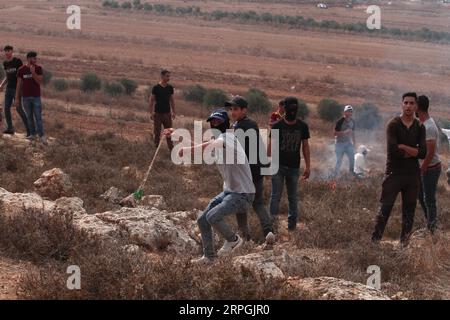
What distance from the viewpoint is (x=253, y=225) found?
8.42 meters

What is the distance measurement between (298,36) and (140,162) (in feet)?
164

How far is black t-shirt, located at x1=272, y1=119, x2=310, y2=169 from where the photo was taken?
826cm

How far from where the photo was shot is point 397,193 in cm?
725

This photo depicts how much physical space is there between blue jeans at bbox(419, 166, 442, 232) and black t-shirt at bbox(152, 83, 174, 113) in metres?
5.66

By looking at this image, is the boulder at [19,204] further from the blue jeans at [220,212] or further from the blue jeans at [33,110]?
the blue jeans at [33,110]

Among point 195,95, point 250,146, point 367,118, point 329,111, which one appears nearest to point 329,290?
point 250,146

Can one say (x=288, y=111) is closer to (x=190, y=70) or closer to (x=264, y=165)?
(x=264, y=165)

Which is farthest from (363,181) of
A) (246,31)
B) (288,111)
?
(246,31)

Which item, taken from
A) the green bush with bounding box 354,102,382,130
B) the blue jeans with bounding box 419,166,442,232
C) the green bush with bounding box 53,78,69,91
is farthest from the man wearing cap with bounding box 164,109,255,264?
the green bush with bounding box 53,78,69,91

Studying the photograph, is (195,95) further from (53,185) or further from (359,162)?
(53,185)

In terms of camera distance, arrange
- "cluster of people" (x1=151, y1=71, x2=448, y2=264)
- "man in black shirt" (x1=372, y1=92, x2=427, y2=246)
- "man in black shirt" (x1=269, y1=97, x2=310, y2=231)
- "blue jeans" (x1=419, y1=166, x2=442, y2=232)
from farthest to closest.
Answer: "man in black shirt" (x1=269, y1=97, x2=310, y2=231) → "blue jeans" (x1=419, y1=166, x2=442, y2=232) → "man in black shirt" (x1=372, y1=92, x2=427, y2=246) → "cluster of people" (x1=151, y1=71, x2=448, y2=264)

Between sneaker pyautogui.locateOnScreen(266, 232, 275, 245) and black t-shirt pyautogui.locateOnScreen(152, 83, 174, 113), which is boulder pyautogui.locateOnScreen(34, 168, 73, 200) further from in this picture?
sneaker pyautogui.locateOnScreen(266, 232, 275, 245)

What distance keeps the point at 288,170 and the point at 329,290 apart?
11.2ft

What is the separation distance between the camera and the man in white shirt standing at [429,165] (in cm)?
755
